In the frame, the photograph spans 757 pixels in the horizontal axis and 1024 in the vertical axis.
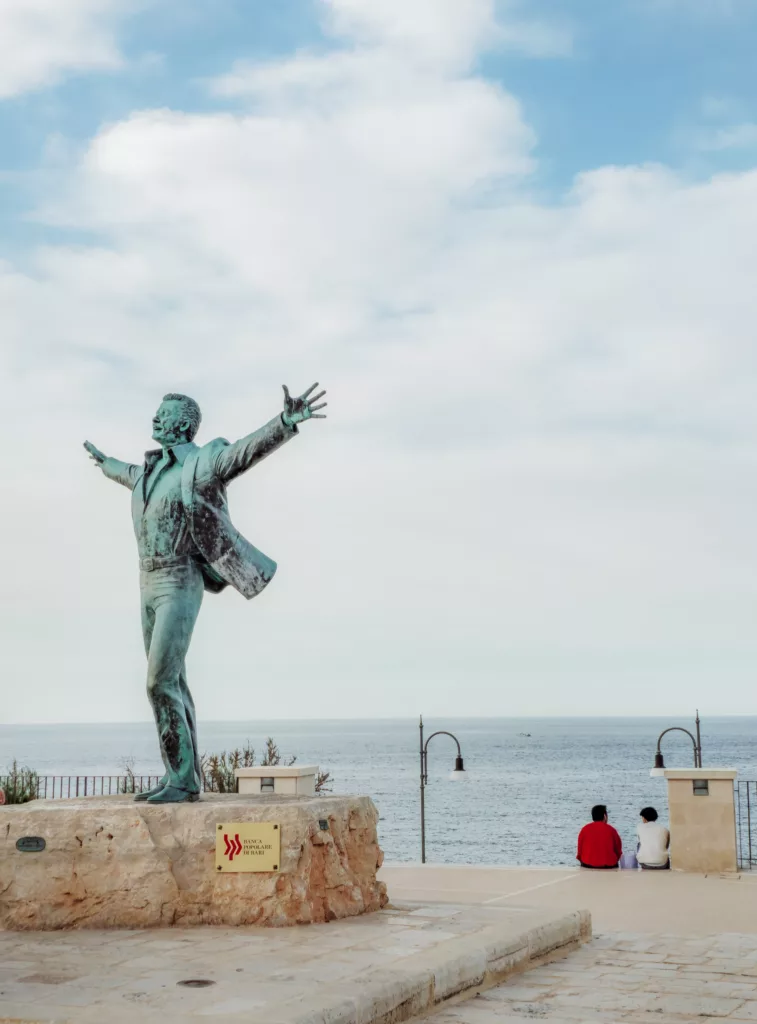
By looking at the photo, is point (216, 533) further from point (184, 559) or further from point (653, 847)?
point (653, 847)

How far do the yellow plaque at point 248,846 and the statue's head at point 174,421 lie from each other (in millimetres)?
2927

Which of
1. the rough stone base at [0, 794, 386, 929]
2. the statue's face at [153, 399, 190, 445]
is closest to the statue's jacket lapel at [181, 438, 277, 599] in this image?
the statue's face at [153, 399, 190, 445]

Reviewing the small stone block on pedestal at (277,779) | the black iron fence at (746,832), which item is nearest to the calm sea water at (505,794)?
the black iron fence at (746,832)

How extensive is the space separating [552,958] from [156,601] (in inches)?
141

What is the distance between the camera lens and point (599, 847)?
12648 millimetres

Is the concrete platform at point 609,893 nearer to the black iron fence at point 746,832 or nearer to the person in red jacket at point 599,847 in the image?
the person in red jacket at point 599,847

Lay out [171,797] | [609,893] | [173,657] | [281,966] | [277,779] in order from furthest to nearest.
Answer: [277,779], [609,893], [173,657], [171,797], [281,966]

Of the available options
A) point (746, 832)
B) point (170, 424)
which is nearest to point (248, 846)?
point (170, 424)

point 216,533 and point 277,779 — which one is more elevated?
point 216,533

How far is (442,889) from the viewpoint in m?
11.2

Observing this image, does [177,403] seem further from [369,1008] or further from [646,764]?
[646,764]

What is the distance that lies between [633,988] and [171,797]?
11.0ft

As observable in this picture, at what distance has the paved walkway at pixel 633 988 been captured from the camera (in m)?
5.82

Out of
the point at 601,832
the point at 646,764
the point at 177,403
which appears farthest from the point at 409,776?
the point at 177,403
